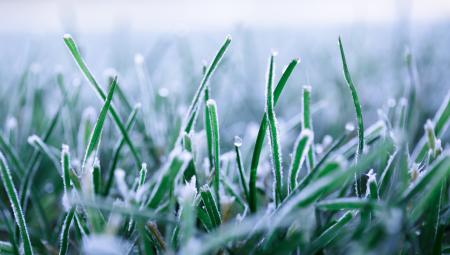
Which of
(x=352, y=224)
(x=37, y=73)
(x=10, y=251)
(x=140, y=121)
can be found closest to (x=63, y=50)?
(x=37, y=73)

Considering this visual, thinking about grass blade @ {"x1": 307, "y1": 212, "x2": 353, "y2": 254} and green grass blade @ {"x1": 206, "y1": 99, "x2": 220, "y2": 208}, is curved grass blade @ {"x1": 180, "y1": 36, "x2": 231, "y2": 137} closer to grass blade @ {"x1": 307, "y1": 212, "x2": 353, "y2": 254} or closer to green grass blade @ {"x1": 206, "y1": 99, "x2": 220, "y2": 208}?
green grass blade @ {"x1": 206, "y1": 99, "x2": 220, "y2": 208}

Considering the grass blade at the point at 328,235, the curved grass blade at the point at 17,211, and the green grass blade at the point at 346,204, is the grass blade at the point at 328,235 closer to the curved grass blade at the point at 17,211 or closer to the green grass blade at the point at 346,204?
the green grass blade at the point at 346,204

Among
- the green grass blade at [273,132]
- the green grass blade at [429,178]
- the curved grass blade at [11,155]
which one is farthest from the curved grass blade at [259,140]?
the curved grass blade at [11,155]

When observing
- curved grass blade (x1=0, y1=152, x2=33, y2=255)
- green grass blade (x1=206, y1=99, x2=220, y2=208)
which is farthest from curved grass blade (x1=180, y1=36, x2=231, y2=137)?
curved grass blade (x1=0, y1=152, x2=33, y2=255)

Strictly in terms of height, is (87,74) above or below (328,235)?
Answer: above

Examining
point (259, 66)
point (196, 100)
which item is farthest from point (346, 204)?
point (259, 66)

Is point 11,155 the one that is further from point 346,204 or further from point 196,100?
point 346,204
